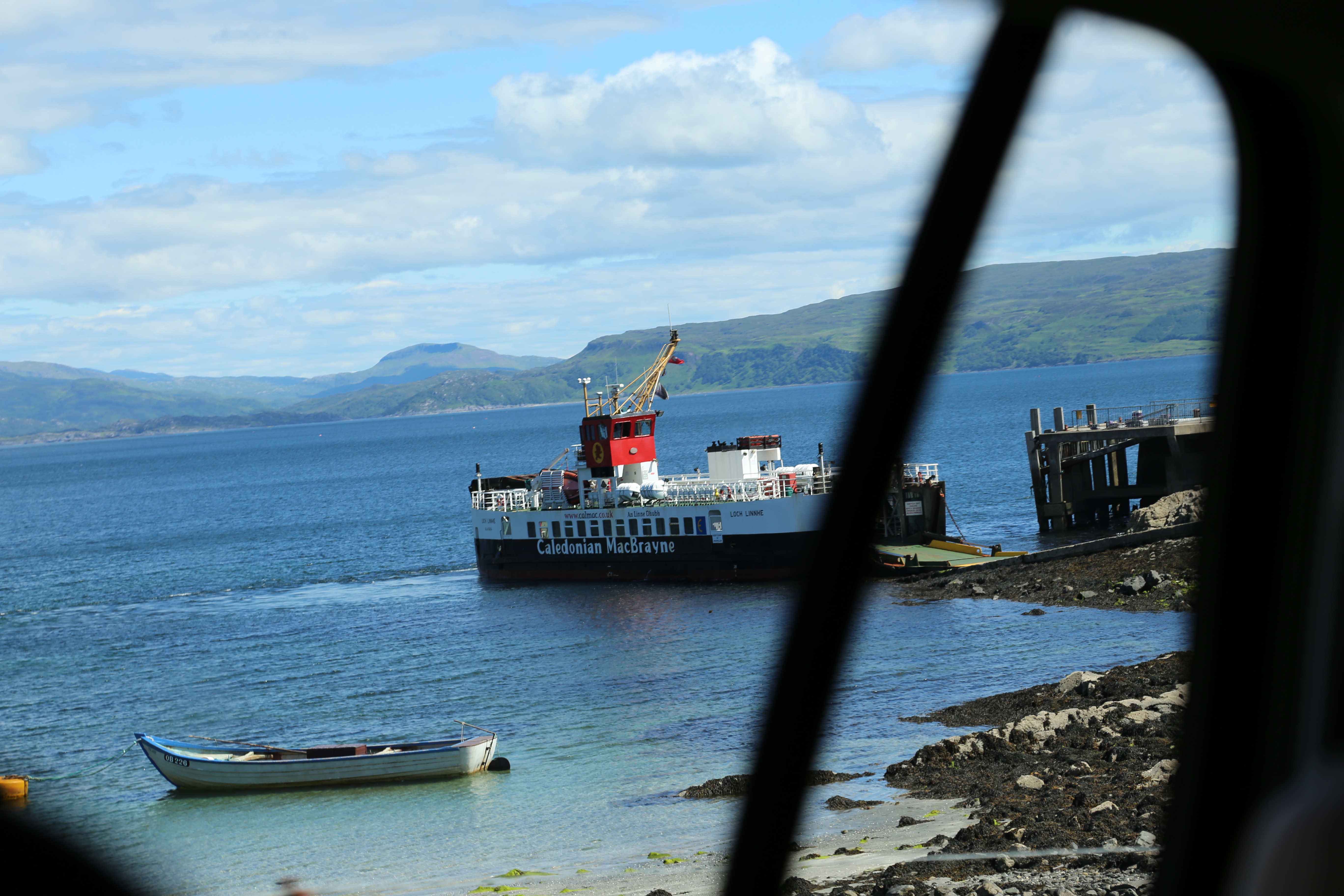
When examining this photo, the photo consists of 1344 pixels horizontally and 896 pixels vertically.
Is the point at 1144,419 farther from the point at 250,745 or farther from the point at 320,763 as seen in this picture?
the point at 250,745

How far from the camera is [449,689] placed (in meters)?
Result: 32.6

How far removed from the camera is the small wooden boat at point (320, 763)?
78.6 feet

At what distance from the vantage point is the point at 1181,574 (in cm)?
3403

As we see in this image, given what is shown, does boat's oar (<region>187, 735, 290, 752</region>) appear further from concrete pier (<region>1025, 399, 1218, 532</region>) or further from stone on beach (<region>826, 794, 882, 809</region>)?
concrete pier (<region>1025, 399, 1218, 532</region>)

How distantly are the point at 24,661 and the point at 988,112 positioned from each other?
156 ft

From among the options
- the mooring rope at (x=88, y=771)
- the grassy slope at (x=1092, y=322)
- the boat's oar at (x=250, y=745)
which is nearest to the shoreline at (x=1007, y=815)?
the boat's oar at (x=250, y=745)

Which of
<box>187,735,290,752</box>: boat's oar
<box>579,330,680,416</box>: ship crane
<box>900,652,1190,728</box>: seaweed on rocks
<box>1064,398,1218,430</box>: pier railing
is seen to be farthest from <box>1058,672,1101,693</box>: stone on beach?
<box>579,330,680,416</box>: ship crane

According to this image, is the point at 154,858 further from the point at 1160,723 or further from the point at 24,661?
the point at 24,661

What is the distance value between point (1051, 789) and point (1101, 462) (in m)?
38.2

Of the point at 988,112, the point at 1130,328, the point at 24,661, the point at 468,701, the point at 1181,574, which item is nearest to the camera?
the point at 988,112

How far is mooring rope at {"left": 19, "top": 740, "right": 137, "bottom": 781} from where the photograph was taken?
26688mm

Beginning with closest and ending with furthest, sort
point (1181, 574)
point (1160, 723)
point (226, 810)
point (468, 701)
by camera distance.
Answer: point (1160, 723)
point (226, 810)
point (468, 701)
point (1181, 574)


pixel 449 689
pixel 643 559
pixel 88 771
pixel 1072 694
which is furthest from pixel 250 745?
pixel 643 559

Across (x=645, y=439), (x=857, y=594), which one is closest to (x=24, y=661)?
(x=645, y=439)
